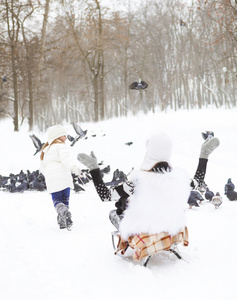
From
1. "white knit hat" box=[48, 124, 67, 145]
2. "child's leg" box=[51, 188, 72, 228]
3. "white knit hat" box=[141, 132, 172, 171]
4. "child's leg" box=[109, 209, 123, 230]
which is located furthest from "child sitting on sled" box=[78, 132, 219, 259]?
"white knit hat" box=[48, 124, 67, 145]

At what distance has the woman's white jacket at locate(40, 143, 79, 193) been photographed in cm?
479

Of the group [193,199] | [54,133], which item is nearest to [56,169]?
[54,133]

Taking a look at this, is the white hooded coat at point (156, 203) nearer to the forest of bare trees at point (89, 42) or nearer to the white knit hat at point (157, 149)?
the white knit hat at point (157, 149)

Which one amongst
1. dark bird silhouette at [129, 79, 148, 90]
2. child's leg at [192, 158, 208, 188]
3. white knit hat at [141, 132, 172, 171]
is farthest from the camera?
dark bird silhouette at [129, 79, 148, 90]

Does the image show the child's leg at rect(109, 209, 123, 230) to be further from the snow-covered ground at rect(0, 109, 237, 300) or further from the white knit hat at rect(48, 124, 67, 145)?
the white knit hat at rect(48, 124, 67, 145)

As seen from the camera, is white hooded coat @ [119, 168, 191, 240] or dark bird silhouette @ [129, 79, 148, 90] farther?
dark bird silhouette @ [129, 79, 148, 90]

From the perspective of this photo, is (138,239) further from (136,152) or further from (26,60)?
(26,60)

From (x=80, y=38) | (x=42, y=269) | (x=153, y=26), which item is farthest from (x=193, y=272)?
(x=153, y=26)

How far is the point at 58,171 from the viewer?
4.82 meters

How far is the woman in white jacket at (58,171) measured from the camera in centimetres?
471

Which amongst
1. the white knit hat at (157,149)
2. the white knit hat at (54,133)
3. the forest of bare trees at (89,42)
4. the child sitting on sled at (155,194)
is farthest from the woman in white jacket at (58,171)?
the forest of bare trees at (89,42)

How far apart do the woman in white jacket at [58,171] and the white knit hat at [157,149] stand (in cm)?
174

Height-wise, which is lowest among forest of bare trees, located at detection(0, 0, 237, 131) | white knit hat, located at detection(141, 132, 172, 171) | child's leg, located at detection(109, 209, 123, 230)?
child's leg, located at detection(109, 209, 123, 230)

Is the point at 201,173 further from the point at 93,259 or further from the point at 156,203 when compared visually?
the point at 93,259
